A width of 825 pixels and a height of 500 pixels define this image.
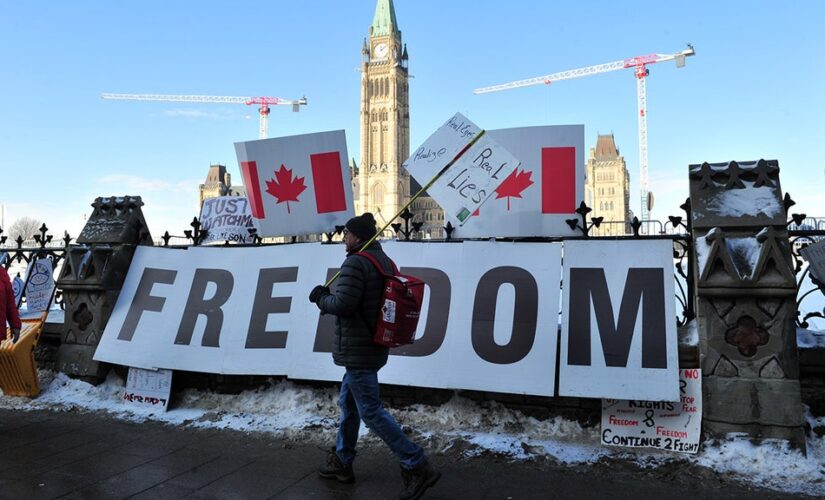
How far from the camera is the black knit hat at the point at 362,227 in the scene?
4.60m

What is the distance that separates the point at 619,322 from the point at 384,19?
181401 millimetres

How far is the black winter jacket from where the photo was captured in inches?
171

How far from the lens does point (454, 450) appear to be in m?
5.21

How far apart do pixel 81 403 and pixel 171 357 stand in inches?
49.5

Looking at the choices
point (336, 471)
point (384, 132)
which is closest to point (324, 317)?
point (336, 471)

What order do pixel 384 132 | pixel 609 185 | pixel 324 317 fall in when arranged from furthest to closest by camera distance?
pixel 384 132
pixel 609 185
pixel 324 317

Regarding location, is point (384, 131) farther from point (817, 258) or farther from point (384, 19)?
point (817, 258)

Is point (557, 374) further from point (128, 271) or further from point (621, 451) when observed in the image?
point (128, 271)

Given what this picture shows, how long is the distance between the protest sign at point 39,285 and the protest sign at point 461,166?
5.79 metres

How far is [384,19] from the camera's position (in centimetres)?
17275

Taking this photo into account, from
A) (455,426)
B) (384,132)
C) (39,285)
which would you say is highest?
(384,132)

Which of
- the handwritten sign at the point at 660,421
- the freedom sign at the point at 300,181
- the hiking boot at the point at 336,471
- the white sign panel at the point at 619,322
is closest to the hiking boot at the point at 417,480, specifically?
the hiking boot at the point at 336,471

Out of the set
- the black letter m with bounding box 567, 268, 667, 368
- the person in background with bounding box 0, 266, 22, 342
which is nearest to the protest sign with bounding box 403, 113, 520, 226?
the black letter m with bounding box 567, 268, 667, 368

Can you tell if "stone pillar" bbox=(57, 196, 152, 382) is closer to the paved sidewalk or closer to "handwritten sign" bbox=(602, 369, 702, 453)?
the paved sidewalk
